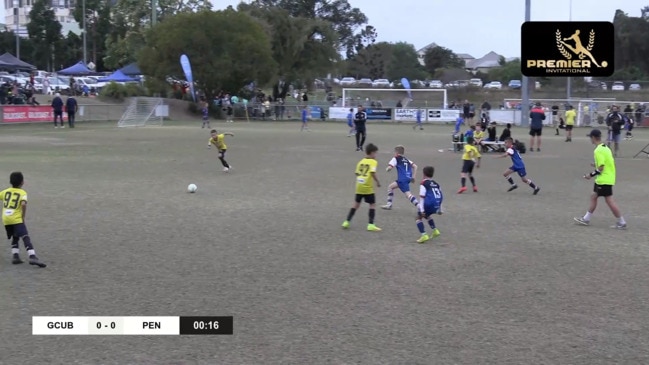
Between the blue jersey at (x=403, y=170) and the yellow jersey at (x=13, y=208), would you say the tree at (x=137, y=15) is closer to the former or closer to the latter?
the blue jersey at (x=403, y=170)

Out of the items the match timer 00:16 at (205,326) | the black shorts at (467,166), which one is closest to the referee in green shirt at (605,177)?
the black shorts at (467,166)

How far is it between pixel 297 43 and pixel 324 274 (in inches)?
2286

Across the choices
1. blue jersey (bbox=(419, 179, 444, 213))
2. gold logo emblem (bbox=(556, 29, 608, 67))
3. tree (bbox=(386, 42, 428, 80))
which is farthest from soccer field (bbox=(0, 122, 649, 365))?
tree (bbox=(386, 42, 428, 80))

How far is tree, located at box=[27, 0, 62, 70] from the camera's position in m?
89.8

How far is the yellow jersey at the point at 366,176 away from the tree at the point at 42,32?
288ft

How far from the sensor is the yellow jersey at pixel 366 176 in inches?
459

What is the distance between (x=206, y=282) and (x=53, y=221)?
16.6ft

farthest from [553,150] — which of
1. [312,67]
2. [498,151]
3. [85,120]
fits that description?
[312,67]

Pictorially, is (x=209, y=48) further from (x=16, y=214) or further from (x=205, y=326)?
(x=205, y=326)

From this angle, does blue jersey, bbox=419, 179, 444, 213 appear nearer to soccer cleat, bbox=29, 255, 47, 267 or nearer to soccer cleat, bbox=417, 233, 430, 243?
soccer cleat, bbox=417, 233, 430, 243

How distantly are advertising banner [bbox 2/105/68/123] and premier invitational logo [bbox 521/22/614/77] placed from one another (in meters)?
30.8

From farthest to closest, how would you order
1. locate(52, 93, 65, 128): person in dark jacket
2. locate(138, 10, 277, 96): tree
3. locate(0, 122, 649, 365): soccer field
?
locate(138, 10, 277, 96): tree → locate(52, 93, 65, 128): person in dark jacket → locate(0, 122, 649, 365): soccer field

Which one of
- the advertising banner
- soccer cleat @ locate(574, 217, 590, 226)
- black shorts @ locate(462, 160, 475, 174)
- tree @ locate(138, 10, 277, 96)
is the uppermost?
tree @ locate(138, 10, 277, 96)

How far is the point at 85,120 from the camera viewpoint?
45250 millimetres
